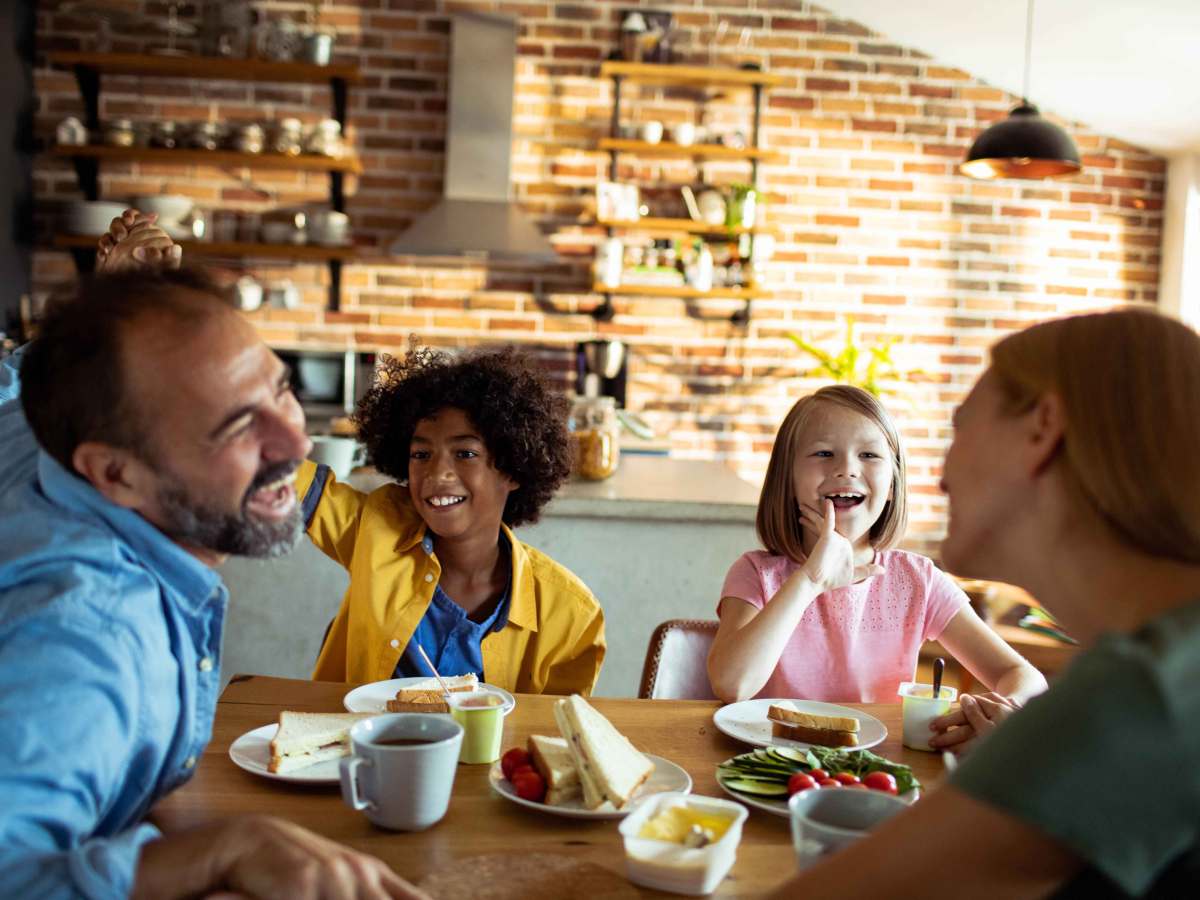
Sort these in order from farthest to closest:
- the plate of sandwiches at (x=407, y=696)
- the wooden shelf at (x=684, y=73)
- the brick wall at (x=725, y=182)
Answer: the brick wall at (x=725, y=182)
the wooden shelf at (x=684, y=73)
the plate of sandwiches at (x=407, y=696)

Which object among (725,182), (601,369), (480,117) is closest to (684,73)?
(725,182)

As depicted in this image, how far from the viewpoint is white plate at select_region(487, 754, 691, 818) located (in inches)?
43.6

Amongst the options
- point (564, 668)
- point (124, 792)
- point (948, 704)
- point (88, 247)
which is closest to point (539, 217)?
point (88, 247)

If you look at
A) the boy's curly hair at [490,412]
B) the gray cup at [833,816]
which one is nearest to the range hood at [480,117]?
the boy's curly hair at [490,412]

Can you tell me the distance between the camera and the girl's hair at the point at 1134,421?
2.50 ft

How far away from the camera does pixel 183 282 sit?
108 centimetres

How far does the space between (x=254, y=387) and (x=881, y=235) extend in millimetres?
4708

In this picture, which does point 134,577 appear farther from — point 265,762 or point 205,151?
point 205,151

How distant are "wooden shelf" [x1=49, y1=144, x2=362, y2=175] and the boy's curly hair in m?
2.95

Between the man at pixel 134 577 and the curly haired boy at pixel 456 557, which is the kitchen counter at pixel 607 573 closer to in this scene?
the curly haired boy at pixel 456 557

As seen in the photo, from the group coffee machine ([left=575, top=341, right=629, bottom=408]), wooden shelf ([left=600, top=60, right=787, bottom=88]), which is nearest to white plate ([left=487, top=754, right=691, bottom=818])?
coffee machine ([left=575, top=341, right=629, bottom=408])

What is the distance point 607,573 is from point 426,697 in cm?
145

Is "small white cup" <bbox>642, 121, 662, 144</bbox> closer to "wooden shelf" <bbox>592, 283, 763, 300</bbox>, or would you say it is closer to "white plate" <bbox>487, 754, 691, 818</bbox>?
"wooden shelf" <bbox>592, 283, 763, 300</bbox>

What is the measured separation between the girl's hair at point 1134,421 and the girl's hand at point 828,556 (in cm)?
93
